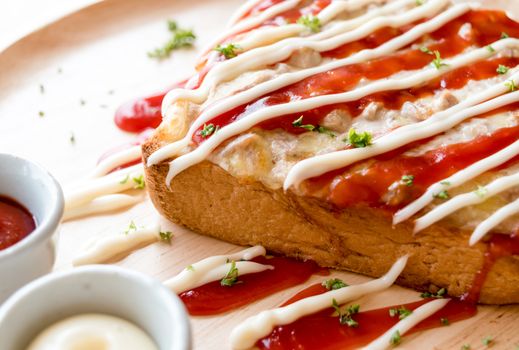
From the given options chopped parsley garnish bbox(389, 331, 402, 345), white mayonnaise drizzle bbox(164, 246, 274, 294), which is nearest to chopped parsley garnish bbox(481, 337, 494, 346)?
chopped parsley garnish bbox(389, 331, 402, 345)

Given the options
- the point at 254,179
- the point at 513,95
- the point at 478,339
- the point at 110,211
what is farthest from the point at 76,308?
the point at 513,95

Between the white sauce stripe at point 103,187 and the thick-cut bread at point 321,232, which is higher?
the white sauce stripe at point 103,187

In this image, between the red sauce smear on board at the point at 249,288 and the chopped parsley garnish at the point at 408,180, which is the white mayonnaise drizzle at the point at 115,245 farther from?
the chopped parsley garnish at the point at 408,180

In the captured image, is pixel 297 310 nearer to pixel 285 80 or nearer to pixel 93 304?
pixel 93 304

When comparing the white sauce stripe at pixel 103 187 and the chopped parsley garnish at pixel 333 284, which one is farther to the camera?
the white sauce stripe at pixel 103 187

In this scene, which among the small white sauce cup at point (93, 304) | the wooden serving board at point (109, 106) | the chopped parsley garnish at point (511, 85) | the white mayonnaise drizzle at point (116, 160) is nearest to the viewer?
the small white sauce cup at point (93, 304)

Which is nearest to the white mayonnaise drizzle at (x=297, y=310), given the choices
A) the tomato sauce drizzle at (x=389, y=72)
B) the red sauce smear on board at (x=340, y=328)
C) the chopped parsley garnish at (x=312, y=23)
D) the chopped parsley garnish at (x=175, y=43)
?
the red sauce smear on board at (x=340, y=328)

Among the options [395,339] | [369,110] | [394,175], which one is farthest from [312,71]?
[395,339]
